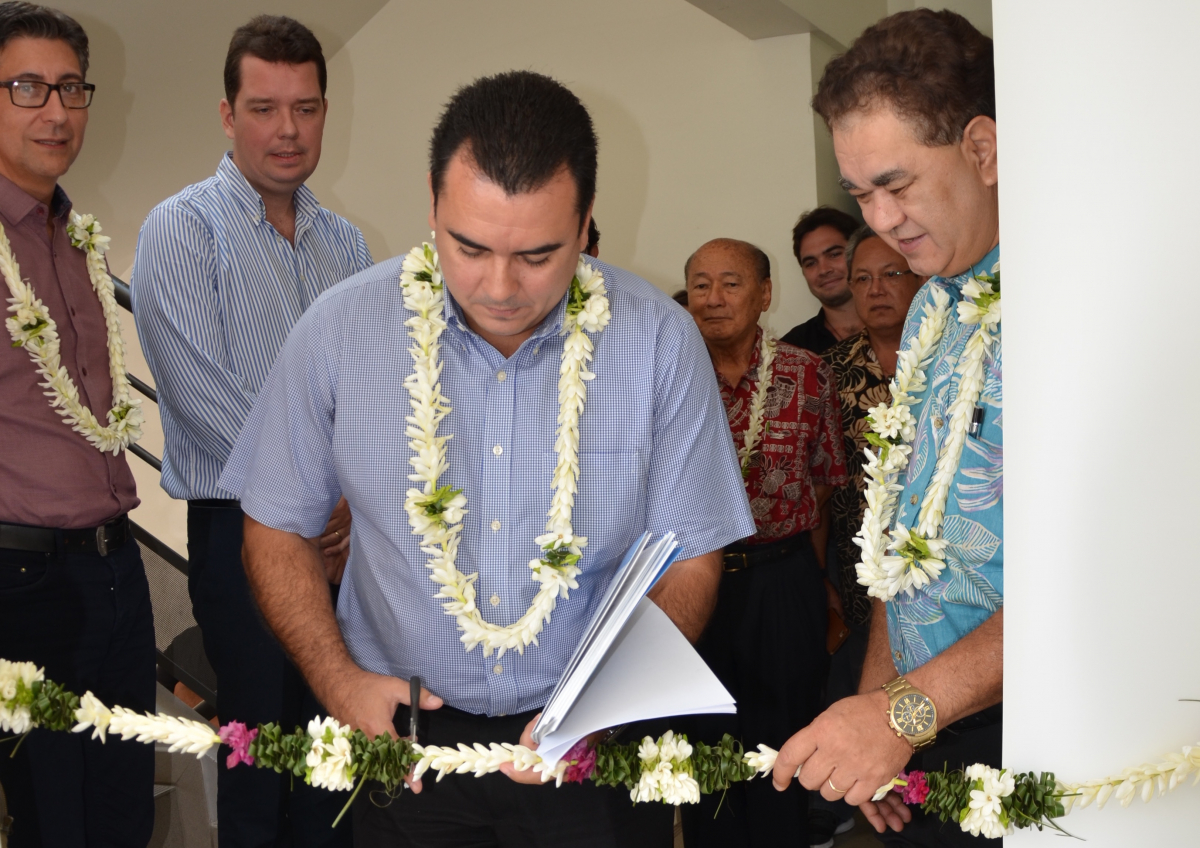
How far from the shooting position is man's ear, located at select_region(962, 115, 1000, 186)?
1458 mm

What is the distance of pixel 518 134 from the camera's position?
1526 millimetres

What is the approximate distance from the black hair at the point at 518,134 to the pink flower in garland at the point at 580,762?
2.40 ft

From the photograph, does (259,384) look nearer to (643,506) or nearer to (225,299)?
(225,299)

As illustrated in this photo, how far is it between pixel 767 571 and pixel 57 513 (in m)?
1.81

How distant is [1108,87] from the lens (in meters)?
1.01

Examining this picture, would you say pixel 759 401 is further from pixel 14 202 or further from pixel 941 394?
pixel 14 202

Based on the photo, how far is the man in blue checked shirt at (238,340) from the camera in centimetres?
252

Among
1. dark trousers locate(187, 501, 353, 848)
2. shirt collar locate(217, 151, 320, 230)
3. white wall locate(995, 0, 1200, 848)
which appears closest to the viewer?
white wall locate(995, 0, 1200, 848)

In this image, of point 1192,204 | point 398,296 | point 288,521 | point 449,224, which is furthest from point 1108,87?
point 288,521

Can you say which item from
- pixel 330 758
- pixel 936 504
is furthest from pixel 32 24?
pixel 936 504

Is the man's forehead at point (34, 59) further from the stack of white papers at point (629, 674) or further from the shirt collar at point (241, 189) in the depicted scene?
the stack of white papers at point (629, 674)

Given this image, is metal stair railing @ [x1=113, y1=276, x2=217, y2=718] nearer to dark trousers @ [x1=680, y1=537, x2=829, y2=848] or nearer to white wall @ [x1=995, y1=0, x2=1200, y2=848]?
dark trousers @ [x1=680, y1=537, x2=829, y2=848]

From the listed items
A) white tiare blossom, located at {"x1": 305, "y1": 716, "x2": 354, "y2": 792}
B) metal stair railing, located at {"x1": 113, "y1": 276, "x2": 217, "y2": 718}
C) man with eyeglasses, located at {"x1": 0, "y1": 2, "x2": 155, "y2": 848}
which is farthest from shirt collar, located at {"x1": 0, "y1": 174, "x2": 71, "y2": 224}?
white tiare blossom, located at {"x1": 305, "y1": 716, "x2": 354, "y2": 792}

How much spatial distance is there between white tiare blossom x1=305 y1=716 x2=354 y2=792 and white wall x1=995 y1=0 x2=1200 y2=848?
77 cm
